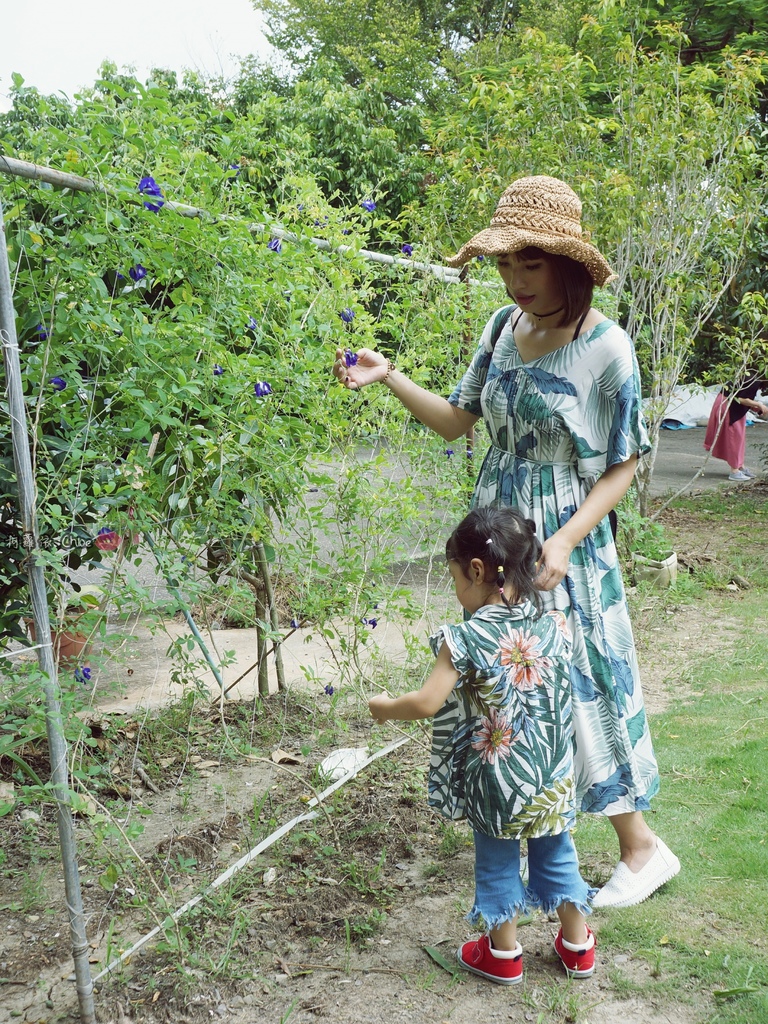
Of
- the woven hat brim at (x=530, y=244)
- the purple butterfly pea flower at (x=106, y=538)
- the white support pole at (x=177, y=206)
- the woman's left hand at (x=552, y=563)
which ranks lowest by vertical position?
the woman's left hand at (x=552, y=563)

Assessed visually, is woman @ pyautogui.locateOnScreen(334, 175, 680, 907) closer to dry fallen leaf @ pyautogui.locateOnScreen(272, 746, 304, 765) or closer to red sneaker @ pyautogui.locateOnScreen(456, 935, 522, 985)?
red sneaker @ pyautogui.locateOnScreen(456, 935, 522, 985)

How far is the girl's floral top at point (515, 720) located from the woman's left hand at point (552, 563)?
8 cm

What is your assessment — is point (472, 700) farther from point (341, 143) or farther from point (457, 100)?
point (457, 100)

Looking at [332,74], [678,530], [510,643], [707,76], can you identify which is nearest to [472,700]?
[510,643]

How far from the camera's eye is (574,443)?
8.11ft

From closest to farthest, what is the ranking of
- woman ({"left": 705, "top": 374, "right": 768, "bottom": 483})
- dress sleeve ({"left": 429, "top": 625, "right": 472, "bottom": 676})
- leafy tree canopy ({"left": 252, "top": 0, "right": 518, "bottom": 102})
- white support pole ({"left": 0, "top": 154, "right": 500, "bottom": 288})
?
white support pole ({"left": 0, "top": 154, "right": 500, "bottom": 288}), dress sleeve ({"left": 429, "top": 625, "right": 472, "bottom": 676}), woman ({"left": 705, "top": 374, "right": 768, "bottom": 483}), leafy tree canopy ({"left": 252, "top": 0, "right": 518, "bottom": 102})

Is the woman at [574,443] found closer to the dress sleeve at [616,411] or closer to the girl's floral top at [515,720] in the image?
the dress sleeve at [616,411]

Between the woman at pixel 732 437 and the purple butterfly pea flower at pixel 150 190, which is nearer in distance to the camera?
the purple butterfly pea flower at pixel 150 190

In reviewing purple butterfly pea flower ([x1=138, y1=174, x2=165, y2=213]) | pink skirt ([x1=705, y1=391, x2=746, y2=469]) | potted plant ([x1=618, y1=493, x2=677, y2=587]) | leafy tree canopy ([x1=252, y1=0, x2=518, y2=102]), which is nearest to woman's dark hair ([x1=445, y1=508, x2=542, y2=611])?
purple butterfly pea flower ([x1=138, y1=174, x2=165, y2=213])

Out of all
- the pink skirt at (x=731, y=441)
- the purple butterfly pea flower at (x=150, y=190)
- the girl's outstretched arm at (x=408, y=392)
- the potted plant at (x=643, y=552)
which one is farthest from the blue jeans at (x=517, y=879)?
the pink skirt at (x=731, y=441)

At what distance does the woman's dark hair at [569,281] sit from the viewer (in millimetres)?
2367

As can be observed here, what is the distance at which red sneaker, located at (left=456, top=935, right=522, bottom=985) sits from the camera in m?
2.36

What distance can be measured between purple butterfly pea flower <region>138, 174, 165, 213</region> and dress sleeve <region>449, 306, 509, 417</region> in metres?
0.91

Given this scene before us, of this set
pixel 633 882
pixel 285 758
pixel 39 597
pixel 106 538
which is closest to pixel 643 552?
pixel 285 758
